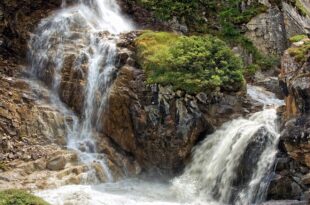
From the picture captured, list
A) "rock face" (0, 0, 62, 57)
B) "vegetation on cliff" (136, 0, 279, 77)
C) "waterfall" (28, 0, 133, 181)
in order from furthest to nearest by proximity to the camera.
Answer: "vegetation on cliff" (136, 0, 279, 77)
"rock face" (0, 0, 62, 57)
"waterfall" (28, 0, 133, 181)

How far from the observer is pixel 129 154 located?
18203 millimetres

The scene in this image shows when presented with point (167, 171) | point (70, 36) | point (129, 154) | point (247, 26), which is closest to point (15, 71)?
point (70, 36)

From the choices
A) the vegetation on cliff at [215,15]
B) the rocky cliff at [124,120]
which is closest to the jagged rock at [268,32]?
the vegetation on cliff at [215,15]

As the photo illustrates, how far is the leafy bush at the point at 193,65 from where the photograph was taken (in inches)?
696

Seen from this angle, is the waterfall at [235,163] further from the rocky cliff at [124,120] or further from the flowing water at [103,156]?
the rocky cliff at [124,120]

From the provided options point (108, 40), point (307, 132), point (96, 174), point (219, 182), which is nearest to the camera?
point (307, 132)

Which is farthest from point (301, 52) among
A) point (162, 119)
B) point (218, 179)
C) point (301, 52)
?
point (162, 119)

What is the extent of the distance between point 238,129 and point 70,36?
1034 cm

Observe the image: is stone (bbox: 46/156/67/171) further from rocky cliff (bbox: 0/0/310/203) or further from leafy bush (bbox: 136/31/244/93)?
leafy bush (bbox: 136/31/244/93)

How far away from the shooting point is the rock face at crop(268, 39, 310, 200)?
13.3 metres

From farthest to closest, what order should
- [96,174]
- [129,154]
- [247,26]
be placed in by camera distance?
[247,26] < [129,154] < [96,174]

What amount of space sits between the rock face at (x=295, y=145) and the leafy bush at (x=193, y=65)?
3.41 metres

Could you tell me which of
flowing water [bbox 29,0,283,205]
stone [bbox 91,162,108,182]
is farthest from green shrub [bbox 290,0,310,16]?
stone [bbox 91,162,108,182]

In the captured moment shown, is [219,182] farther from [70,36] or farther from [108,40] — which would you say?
[70,36]
